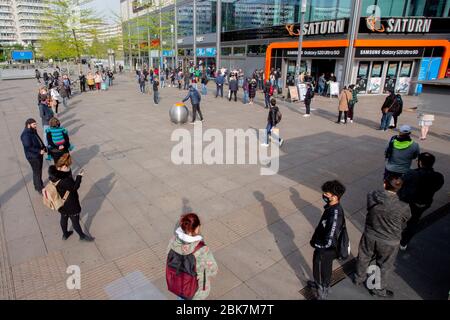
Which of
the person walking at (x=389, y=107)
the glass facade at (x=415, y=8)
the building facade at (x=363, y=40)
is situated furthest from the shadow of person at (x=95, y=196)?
the glass facade at (x=415, y=8)

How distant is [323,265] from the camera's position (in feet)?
12.5

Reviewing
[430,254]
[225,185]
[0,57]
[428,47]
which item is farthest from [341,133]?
[0,57]

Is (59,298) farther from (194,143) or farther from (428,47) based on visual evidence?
(428,47)

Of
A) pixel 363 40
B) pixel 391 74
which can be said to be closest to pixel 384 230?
pixel 363 40

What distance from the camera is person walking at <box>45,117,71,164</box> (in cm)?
706

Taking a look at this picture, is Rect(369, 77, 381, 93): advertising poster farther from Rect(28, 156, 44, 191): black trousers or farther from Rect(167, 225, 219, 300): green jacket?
Rect(167, 225, 219, 300): green jacket

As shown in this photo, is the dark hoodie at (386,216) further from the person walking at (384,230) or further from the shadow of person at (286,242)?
the shadow of person at (286,242)

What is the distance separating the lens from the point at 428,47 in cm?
2239

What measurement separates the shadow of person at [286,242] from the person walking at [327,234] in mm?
443

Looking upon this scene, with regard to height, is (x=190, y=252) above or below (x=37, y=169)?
above

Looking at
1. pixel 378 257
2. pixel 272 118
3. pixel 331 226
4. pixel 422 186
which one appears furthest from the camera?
pixel 272 118

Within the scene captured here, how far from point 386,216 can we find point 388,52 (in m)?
22.4

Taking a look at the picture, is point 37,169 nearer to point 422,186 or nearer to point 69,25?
point 422,186

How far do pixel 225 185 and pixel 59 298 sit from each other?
14.2ft
